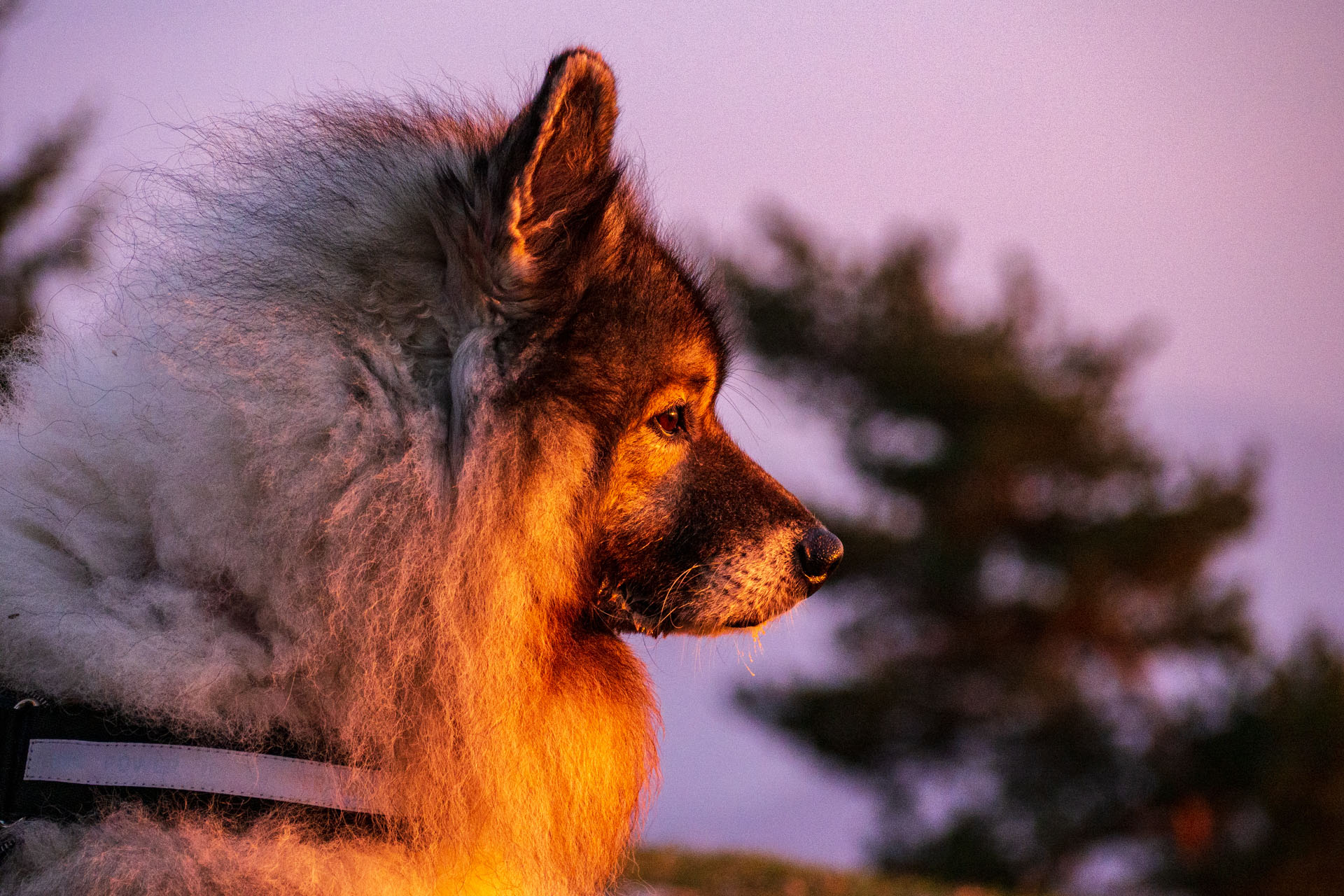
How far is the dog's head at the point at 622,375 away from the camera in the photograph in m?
2.26

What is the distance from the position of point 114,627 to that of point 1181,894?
640 inches

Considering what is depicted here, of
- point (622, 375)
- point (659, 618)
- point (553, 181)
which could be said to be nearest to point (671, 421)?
point (622, 375)

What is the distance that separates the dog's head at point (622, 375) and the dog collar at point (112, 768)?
81 centimetres

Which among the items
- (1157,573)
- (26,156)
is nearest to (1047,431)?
(1157,573)

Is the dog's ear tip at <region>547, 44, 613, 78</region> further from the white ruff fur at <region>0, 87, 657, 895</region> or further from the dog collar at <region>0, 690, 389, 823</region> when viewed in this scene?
the dog collar at <region>0, 690, 389, 823</region>

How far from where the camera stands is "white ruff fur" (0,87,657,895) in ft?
6.72

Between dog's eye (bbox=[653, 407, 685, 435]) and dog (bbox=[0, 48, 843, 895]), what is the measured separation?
0.01 m

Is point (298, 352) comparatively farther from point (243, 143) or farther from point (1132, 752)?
point (1132, 752)

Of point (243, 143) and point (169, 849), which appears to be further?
point (243, 143)

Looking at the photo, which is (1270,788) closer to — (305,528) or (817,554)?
(817,554)

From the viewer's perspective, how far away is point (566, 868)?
2.54 m

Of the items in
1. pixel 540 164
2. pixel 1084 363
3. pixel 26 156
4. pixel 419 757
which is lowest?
pixel 419 757

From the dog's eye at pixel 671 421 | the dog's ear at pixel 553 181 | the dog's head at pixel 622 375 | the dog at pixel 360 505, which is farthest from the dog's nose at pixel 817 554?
the dog's ear at pixel 553 181

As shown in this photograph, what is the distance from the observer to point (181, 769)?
6.58ft
